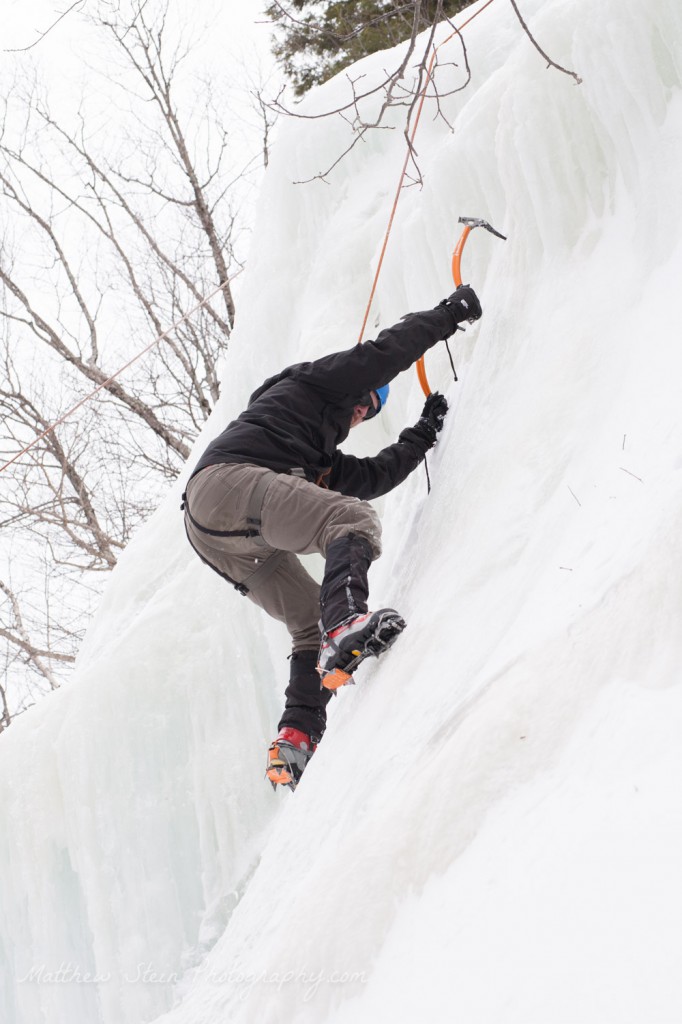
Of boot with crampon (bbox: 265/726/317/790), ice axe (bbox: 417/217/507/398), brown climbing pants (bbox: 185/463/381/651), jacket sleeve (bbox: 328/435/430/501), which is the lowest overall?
boot with crampon (bbox: 265/726/317/790)

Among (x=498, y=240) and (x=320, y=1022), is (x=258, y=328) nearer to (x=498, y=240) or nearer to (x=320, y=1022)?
(x=498, y=240)

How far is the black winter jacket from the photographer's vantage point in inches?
116

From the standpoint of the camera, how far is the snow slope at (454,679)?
4.14 ft

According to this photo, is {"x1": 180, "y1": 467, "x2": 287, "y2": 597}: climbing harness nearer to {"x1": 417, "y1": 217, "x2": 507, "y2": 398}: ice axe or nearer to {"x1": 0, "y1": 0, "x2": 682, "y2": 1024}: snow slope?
{"x1": 0, "y1": 0, "x2": 682, "y2": 1024}: snow slope

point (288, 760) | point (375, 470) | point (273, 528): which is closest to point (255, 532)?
point (273, 528)

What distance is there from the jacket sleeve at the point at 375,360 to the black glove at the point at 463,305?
0.12 metres

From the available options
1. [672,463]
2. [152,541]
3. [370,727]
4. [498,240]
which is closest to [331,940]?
[370,727]

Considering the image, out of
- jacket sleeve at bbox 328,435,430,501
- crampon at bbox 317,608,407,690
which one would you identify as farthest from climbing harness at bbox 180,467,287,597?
crampon at bbox 317,608,407,690

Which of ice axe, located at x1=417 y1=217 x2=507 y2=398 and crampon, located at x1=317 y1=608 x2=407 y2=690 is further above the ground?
ice axe, located at x1=417 y1=217 x2=507 y2=398

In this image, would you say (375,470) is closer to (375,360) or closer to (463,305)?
(375,360)

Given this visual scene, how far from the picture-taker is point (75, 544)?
42.4 ft

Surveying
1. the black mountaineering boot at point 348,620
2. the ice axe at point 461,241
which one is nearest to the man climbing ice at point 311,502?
the black mountaineering boot at point 348,620

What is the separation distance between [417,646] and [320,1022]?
3.73ft

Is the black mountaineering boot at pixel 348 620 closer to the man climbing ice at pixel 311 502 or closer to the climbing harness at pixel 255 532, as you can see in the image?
the man climbing ice at pixel 311 502
